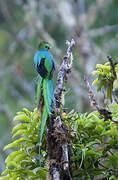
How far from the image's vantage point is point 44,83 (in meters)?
2.33

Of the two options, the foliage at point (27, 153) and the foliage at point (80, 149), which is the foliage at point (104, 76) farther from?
the foliage at point (27, 153)

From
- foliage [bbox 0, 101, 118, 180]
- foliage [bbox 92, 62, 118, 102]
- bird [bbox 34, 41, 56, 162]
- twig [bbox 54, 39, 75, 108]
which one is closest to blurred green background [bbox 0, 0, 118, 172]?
bird [bbox 34, 41, 56, 162]

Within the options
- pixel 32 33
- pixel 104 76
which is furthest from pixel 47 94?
pixel 32 33

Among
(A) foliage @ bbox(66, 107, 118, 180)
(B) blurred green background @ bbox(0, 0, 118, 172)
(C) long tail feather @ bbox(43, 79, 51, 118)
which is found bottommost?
(A) foliage @ bbox(66, 107, 118, 180)

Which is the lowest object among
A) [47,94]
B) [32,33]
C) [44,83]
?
[47,94]

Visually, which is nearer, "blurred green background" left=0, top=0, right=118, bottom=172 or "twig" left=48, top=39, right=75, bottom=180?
"twig" left=48, top=39, right=75, bottom=180

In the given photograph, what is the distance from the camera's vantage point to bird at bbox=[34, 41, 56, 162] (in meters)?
2.07

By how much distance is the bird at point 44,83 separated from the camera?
207 centimetres

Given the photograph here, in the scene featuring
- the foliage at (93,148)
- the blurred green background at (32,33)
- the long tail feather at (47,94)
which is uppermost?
the blurred green background at (32,33)

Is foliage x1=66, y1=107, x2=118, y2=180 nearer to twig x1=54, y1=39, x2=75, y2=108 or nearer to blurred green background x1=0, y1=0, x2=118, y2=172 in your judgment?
twig x1=54, y1=39, x2=75, y2=108

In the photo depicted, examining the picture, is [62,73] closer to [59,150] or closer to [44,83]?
[44,83]

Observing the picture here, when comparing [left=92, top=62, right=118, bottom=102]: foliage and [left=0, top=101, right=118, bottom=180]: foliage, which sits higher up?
[left=92, top=62, right=118, bottom=102]: foliage

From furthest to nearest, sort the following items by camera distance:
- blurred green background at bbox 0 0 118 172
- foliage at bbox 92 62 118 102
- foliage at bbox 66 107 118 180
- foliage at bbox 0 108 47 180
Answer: blurred green background at bbox 0 0 118 172 < foliage at bbox 92 62 118 102 < foliage at bbox 0 108 47 180 < foliage at bbox 66 107 118 180

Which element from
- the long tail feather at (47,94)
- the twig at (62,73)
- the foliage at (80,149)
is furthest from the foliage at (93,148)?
the twig at (62,73)
